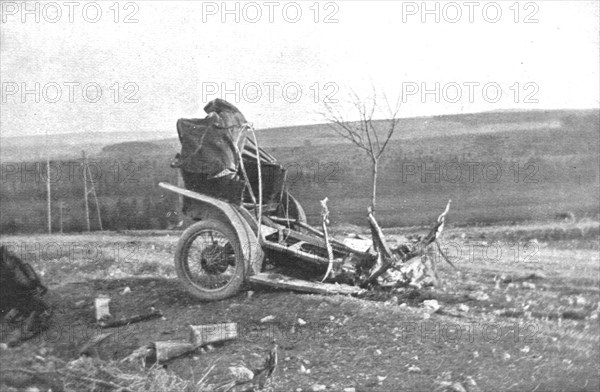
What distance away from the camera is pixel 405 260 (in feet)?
13.7

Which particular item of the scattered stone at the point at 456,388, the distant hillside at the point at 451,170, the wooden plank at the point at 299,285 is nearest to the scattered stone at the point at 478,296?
the distant hillside at the point at 451,170

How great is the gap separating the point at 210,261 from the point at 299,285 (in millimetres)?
640

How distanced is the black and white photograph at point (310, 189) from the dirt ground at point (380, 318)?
0.04ft

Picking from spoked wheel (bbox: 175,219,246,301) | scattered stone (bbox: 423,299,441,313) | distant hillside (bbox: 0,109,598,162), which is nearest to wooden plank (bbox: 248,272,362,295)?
spoked wheel (bbox: 175,219,246,301)

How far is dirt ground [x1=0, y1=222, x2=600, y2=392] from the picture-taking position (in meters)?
3.85

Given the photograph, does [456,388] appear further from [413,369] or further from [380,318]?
[380,318]

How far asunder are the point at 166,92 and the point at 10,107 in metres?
1.06

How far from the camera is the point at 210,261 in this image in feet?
13.8

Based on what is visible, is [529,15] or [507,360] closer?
[507,360]

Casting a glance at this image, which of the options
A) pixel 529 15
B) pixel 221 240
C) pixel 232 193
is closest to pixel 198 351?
pixel 221 240

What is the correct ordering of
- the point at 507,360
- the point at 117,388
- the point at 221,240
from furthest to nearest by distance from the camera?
the point at 221,240, the point at 507,360, the point at 117,388

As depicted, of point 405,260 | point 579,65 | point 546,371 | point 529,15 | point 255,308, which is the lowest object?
point 546,371

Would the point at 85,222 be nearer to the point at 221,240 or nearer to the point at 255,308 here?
the point at 221,240

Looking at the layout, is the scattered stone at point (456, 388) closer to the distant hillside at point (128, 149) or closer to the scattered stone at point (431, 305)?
the scattered stone at point (431, 305)
